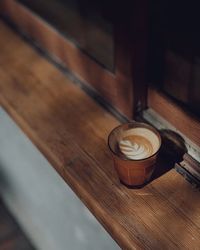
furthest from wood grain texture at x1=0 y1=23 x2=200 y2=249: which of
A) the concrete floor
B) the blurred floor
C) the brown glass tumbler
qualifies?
the blurred floor

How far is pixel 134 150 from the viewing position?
116cm

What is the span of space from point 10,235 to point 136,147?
119cm

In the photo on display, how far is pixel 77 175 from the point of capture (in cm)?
126

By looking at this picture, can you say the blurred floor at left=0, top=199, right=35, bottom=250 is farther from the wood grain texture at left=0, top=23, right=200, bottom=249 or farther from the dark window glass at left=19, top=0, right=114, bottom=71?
the dark window glass at left=19, top=0, right=114, bottom=71

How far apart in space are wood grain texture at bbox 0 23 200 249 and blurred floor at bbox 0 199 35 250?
2.67 feet

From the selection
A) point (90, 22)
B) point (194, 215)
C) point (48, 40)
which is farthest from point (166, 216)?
point (48, 40)

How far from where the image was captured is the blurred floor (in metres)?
2.07

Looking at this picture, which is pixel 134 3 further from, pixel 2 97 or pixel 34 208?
pixel 34 208

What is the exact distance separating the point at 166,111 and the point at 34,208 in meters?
0.87

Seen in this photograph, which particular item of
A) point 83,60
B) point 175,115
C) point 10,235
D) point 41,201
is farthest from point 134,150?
point 10,235

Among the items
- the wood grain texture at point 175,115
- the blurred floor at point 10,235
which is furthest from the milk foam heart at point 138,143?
the blurred floor at point 10,235

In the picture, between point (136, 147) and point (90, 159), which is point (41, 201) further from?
point (136, 147)

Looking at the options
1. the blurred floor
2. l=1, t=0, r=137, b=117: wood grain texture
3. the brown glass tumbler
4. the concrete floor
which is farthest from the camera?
the blurred floor

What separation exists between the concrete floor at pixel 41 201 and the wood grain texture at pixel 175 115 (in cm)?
46
